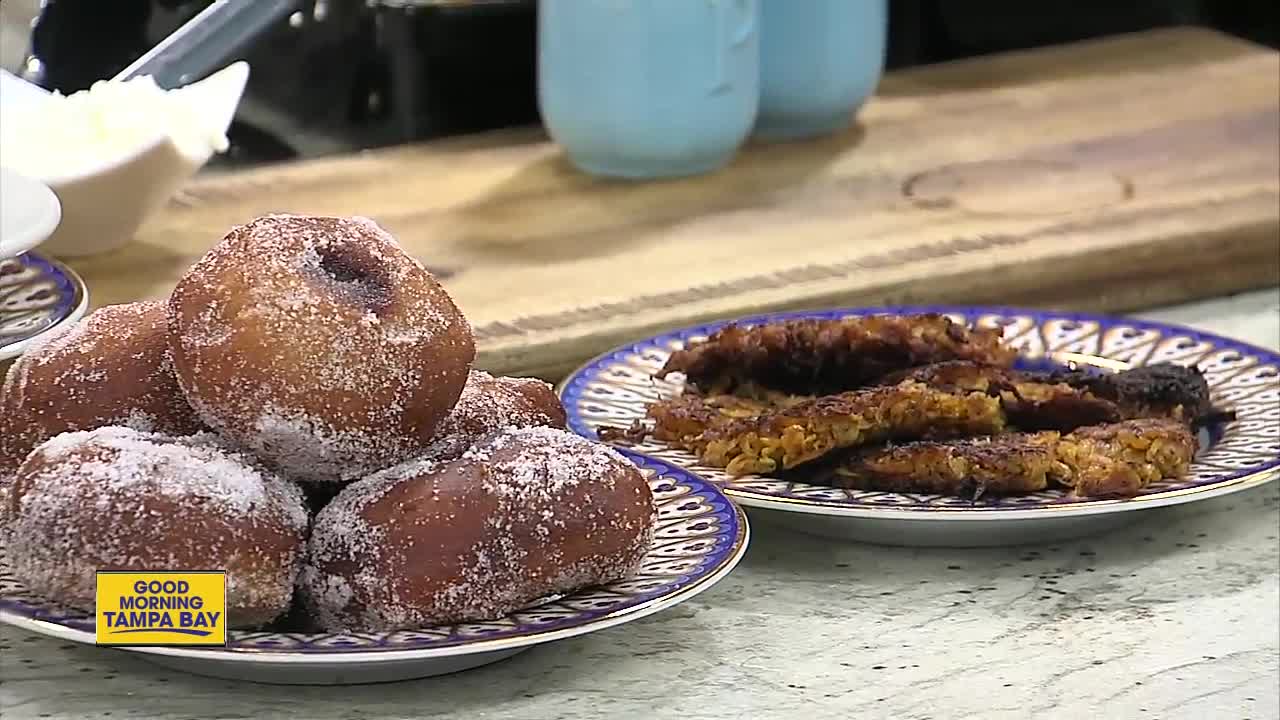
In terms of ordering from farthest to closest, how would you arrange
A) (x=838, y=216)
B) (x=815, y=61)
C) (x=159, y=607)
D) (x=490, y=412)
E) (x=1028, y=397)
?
(x=815, y=61), (x=838, y=216), (x=1028, y=397), (x=490, y=412), (x=159, y=607)

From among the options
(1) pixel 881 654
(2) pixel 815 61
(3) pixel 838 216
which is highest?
(2) pixel 815 61

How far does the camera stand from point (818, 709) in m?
0.74

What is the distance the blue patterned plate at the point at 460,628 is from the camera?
26.0 inches

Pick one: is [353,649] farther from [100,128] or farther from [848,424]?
[100,128]

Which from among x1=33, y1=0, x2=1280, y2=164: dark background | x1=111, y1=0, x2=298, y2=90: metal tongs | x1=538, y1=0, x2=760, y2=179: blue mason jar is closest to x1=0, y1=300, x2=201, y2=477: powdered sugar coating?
x1=111, y1=0, x2=298, y2=90: metal tongs

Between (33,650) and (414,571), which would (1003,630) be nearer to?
(414,571)

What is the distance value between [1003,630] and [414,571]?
276 mm

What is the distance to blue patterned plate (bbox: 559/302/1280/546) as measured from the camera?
820 millimetres

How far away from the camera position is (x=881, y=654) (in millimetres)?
788

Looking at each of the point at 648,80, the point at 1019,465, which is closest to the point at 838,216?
the point at 648,80

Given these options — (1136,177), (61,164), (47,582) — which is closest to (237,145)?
(61,164)

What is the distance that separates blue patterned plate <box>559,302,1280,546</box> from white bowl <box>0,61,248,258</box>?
1.22ft

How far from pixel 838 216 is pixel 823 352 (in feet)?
1.47

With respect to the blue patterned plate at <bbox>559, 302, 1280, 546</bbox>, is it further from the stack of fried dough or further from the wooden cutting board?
the wooden cutting board
